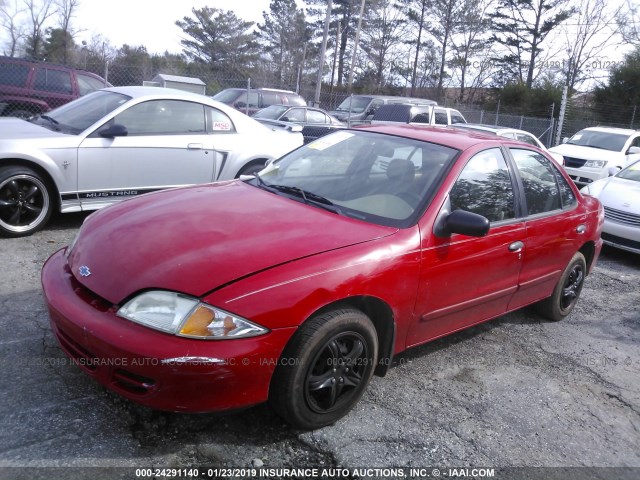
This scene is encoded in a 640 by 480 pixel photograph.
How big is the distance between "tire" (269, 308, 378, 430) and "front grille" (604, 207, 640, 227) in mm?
5617

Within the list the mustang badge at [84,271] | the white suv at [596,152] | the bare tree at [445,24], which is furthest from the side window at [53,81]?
the bare tree at [445,24]

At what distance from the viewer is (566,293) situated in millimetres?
4734

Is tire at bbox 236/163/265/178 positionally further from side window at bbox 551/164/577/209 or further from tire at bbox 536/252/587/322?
tire at bbox 536/252/587/322

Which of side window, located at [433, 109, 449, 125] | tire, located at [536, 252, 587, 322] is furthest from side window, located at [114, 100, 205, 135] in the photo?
side window, located at [433, 109, 449, 125]

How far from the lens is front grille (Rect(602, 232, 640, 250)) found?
6.95 metres

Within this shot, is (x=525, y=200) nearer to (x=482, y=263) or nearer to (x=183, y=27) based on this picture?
(x=482, y=263)

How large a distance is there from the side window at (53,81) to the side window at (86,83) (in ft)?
0.77

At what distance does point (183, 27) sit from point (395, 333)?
48.9 meters

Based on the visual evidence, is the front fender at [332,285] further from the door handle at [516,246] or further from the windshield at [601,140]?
the windshield at [601,140]

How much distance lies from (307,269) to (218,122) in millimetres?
4437

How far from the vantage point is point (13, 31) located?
3534 cm

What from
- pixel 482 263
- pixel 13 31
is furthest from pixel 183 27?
pixel 482 263

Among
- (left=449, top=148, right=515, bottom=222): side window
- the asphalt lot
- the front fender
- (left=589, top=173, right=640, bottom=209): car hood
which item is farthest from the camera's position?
(left=589, top=173, right=640, bottom=209): car hood

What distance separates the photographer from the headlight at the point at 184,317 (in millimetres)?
2332
